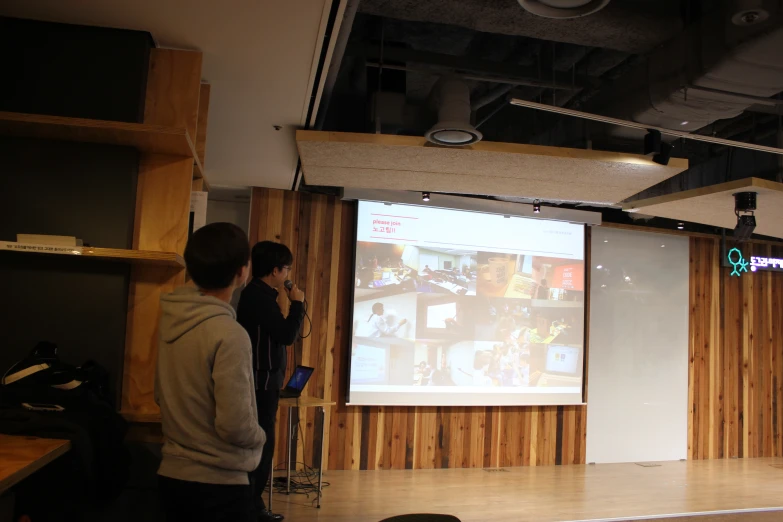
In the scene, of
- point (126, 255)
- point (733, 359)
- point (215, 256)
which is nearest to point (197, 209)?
point (126, 255)

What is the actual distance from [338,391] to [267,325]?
299cm

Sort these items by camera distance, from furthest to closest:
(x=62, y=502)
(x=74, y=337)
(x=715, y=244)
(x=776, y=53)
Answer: (x=715, y=244) < (x=776, y=53) < (x=74, y=337) < (x=62, y=502)

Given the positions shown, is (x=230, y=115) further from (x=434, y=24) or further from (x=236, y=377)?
(x=236, y=377)

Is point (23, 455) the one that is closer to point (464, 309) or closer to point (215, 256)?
point (215, 256)

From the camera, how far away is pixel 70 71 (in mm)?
2508

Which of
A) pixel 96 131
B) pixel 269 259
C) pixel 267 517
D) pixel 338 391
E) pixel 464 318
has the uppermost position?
pixel 96 131

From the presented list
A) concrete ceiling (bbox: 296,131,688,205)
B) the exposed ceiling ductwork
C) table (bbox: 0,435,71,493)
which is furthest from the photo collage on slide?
table (bbox: 0,435,71,493)

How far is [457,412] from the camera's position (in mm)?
5961

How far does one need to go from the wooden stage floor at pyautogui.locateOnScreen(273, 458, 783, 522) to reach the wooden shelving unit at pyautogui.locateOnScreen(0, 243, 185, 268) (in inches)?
90.0

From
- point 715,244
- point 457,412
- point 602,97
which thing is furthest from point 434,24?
point 715,244

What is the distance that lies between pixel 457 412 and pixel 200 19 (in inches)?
175

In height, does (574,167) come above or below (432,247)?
above

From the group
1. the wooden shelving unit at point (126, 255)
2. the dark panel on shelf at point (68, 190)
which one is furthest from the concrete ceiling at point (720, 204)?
the dark panel on shelf at point (68, 190)

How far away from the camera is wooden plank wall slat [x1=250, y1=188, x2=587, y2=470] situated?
18.5 ft
